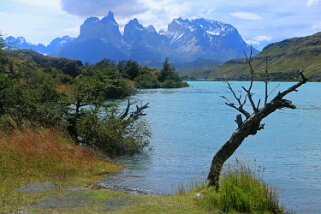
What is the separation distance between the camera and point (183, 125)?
60.2 meters

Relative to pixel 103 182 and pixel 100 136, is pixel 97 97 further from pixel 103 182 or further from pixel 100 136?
pixel 103 182

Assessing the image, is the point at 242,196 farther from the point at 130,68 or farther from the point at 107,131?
the point at 130,68

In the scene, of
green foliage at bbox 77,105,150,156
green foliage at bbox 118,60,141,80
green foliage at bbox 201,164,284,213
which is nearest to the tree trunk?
green foliage at bbox 201,164,284,213

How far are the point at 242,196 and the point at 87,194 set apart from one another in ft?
18.5

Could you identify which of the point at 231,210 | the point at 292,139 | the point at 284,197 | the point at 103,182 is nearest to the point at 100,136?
the point at 103,182

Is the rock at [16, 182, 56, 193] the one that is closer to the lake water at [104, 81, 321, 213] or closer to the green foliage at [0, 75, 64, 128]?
the lake water at [104, 81, 321, 213]

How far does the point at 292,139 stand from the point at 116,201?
34.8m

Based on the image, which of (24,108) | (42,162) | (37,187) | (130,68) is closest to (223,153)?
(37,187)

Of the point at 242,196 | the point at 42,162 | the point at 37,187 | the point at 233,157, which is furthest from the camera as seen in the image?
the point at 233,157

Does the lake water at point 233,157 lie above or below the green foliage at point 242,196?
below

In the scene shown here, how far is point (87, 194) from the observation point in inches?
682

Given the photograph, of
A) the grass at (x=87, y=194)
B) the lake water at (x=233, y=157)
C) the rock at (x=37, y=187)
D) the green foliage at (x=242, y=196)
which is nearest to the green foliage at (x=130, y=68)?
the lake water at (x=233, y=157)

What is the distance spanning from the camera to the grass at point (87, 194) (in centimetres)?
1502

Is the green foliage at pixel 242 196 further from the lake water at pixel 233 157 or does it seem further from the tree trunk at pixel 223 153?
the lake water at pixel 233 157
